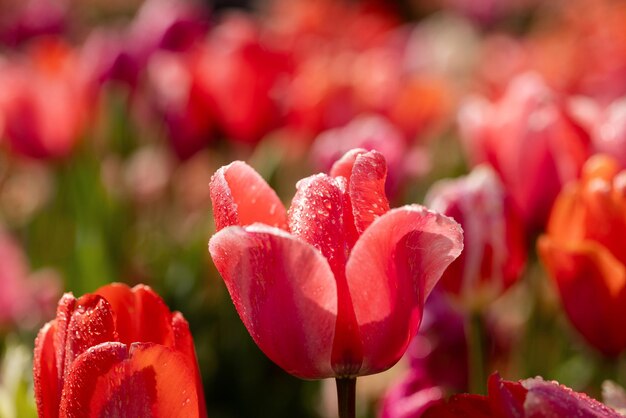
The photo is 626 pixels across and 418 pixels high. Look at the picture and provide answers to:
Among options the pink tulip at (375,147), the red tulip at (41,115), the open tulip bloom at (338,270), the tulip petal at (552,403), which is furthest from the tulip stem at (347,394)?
the red tulip at (41,115)

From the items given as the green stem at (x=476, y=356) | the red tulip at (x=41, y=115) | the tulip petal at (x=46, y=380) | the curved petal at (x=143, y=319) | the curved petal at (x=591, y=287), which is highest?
the red tulip at (x=41, y=115)

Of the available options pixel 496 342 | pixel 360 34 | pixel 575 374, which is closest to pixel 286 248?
pixel 496 342

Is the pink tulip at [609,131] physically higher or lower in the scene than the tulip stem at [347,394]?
higher

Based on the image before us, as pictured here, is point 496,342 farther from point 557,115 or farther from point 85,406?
point 85,406

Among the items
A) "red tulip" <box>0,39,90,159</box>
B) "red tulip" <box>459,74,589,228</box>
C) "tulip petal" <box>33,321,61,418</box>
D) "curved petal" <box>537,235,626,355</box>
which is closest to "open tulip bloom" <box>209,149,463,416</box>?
"tulip petal" <box>33,321,61,418</box>

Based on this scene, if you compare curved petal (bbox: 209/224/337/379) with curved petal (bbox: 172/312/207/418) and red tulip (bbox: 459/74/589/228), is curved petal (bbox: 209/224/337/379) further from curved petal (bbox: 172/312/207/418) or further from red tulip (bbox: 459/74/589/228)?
red tulip (bbox: 459/74/589/228)

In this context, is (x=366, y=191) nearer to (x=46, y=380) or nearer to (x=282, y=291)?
(x=282, y=291)

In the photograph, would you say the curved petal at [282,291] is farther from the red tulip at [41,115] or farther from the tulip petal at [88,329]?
the red tulip at [41,115]

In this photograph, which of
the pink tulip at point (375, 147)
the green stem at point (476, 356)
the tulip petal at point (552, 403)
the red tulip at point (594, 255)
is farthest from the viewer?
the pink tulip at point (375, 147)
